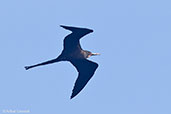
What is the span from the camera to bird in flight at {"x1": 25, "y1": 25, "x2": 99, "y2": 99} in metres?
20.3

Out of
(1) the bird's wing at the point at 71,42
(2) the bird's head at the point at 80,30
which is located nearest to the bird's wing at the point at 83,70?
(1) the bird's wing at the point at 71,42

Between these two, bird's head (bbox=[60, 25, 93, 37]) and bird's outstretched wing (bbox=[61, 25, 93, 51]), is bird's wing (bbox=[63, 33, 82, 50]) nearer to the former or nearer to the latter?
bird's outstretched wing (bbox=[61, 25, 93, 51])

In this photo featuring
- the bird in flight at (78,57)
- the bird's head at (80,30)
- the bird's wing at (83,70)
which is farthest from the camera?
the bird's wing at (83,70)

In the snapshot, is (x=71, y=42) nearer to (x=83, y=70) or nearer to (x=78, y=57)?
(x=78, y=57)

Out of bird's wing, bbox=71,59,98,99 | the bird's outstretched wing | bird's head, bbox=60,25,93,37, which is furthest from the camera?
bird's wing, bbox=71,59,98,99

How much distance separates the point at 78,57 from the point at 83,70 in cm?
116

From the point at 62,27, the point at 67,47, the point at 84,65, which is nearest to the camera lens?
the point at 62,27

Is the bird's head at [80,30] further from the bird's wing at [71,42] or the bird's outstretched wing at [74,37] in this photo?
the bird's wing at [71,42]

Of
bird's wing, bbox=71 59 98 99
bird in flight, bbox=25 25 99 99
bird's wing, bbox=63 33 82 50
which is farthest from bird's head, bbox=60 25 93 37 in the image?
bird's wing, bbox=71 59 98 99

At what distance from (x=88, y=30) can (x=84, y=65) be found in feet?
8.05

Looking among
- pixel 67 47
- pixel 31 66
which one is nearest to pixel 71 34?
pixel 67 47

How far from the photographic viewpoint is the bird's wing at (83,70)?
21.8 metres

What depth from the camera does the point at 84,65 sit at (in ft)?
72.4

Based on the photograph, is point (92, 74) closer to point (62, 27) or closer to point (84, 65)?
point (84, 65)
